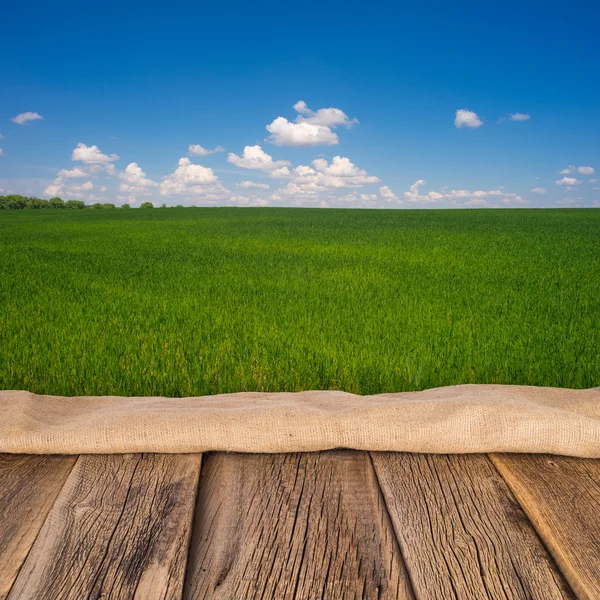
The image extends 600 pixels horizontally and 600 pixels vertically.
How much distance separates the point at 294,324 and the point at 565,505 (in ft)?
9.98

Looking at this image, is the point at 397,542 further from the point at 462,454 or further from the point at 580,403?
the point at 580,403

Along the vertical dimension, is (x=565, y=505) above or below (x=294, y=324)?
above

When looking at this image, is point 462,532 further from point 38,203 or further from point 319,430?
point 38,203

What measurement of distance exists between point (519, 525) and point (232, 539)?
86cm

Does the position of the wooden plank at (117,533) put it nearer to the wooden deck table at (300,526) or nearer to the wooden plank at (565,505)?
the wooden deck table at (300,526)

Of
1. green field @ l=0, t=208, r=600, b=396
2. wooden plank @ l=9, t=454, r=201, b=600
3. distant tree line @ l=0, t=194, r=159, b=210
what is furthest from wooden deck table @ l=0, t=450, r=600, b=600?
distant tree line @ l=0, t=194, r=159, b=210

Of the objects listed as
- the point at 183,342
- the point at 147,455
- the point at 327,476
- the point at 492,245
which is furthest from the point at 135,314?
the point at 492,245

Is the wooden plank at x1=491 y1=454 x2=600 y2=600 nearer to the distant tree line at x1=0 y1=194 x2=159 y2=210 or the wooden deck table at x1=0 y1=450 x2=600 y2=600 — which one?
the wooden deck table at x1=0 y1=450 x2=600 y2=600

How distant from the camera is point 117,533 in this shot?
1.51 metres

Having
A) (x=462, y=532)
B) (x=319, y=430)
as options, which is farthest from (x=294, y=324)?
(x=462, y=532)

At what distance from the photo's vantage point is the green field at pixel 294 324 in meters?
3.29

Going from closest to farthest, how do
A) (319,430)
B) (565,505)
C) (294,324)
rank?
(565,505), (319,430), (294,324)

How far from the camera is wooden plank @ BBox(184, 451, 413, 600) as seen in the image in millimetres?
1312

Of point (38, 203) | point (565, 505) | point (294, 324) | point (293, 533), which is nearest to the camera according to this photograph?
point (293, 533)
